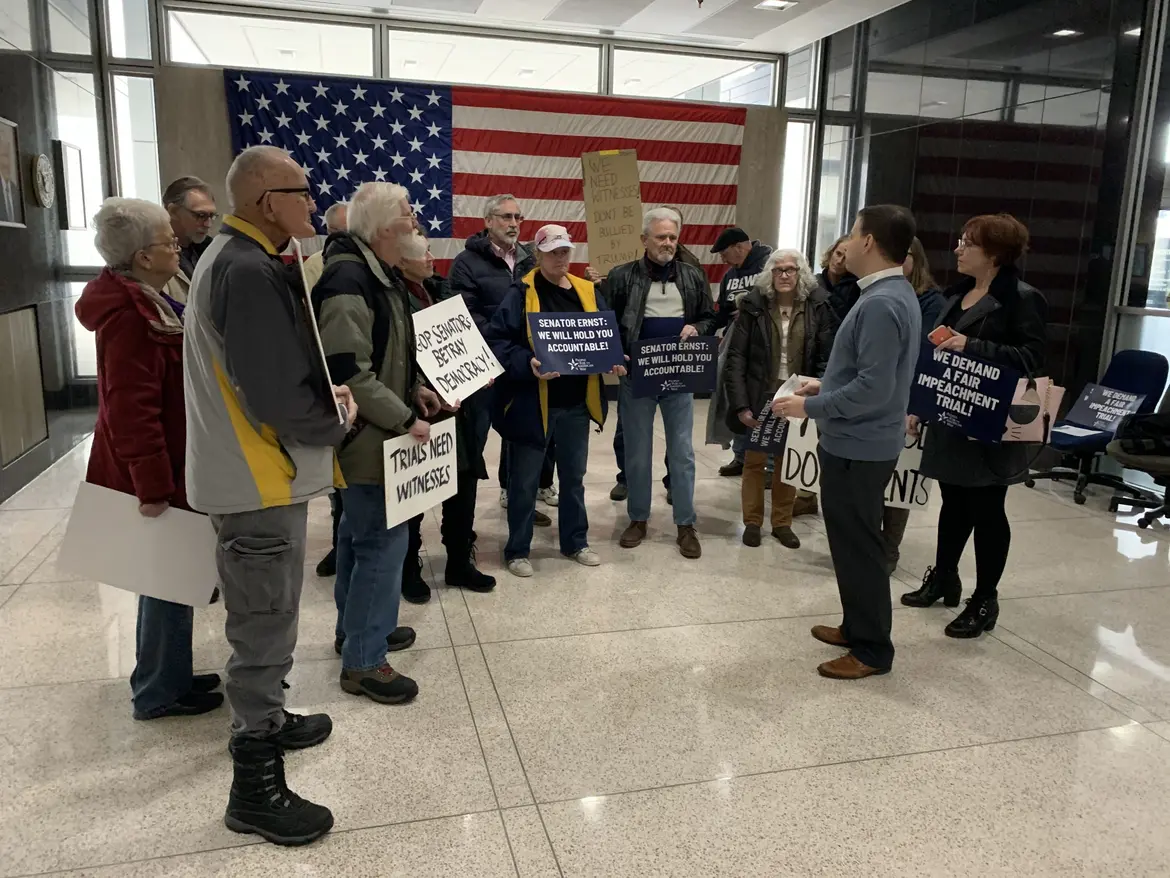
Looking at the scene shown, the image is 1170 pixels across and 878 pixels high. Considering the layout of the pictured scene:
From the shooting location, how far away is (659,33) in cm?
860

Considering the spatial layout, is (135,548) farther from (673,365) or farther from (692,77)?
(692,77)

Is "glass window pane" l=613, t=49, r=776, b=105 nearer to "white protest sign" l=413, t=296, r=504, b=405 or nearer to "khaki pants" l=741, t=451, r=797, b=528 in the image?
"khaki pants" l=741, t=451, r=797, b=528

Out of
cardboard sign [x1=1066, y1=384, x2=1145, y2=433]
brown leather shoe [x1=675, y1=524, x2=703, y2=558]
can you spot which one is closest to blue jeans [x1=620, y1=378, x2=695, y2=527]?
brown leather shoe [x1=675, y1=524, x2=703, y2=558]

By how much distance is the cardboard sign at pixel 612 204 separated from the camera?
5.25 metres

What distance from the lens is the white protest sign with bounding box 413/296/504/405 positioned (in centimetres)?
286

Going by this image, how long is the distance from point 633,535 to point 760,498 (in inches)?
29.6

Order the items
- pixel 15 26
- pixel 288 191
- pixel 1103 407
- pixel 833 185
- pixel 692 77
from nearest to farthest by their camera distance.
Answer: pixel 288 191 → pixel 15 26 → pixel 1103 407 → pixel 833 185 → pixel 692 77

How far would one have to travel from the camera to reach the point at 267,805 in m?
2.15

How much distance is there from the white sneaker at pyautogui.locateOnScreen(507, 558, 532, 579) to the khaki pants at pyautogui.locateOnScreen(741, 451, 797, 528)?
1323 millimetres

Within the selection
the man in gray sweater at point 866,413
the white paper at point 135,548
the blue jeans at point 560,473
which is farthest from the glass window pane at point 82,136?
the man in gray sweater at point 866,413

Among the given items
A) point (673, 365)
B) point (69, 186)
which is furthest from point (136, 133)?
point (673, 365)

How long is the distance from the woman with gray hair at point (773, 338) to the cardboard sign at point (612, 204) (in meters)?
1.05

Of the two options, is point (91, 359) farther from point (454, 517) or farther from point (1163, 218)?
point (1163, 218)

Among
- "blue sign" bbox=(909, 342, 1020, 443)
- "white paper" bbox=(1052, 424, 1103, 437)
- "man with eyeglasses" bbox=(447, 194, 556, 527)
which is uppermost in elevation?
"man with eyeglasses" bbox=(447, 194, 556, 527)
